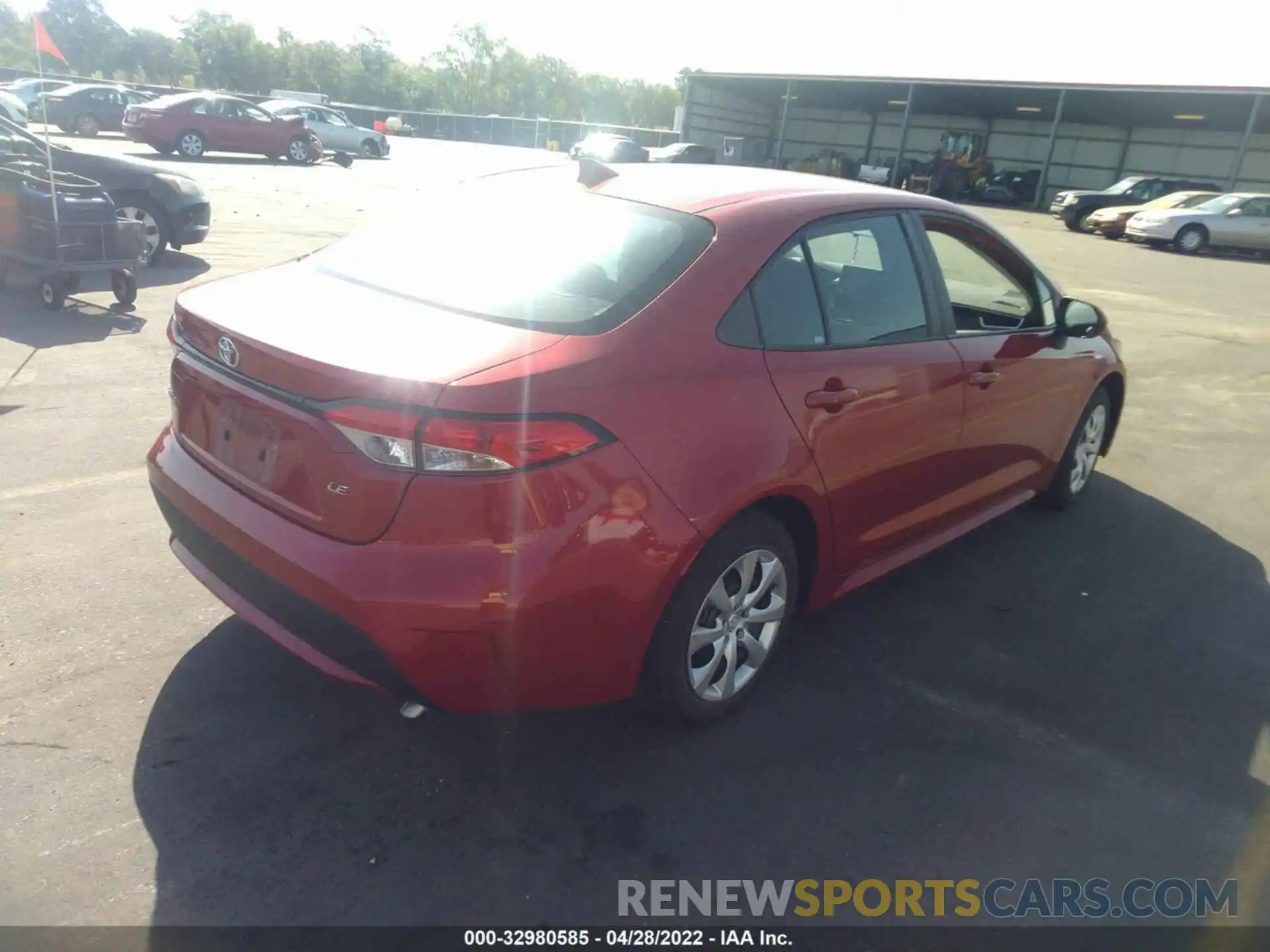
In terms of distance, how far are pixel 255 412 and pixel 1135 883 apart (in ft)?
9.15

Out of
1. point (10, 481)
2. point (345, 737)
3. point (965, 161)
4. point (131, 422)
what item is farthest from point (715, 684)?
point (965, 161)

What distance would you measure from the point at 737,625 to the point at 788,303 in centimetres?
108

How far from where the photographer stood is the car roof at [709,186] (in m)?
3.23

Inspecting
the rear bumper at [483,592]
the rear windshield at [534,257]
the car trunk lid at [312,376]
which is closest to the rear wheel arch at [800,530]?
the rear bumper at [483,592]

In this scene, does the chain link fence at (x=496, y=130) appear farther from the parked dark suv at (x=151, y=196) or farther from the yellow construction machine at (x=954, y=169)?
the parked dark suv at (x=151, y=196)

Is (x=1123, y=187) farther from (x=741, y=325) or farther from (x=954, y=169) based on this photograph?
(x=741, y=325)

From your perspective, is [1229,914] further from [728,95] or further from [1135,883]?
[728,95]

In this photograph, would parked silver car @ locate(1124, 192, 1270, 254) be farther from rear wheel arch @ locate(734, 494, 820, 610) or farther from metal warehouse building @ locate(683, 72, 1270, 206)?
rear wheel arch @ locate(734, 494, 820, 610)

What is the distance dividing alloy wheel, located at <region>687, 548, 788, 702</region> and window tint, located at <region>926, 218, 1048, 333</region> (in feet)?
4.94

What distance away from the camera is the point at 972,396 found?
3.93 metres

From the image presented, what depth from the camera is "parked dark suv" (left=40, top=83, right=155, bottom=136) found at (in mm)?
28672

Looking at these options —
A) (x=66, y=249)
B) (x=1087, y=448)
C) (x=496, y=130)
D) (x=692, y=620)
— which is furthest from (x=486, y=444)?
(x=496, y=130)

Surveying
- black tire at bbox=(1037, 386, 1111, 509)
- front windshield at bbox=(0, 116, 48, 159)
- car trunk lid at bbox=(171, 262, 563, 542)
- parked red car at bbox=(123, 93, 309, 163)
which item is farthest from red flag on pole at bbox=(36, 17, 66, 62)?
parked red car at bbox=(123, 93, 309, 163)

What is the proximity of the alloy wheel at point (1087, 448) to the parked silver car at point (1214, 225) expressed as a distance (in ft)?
71.1
